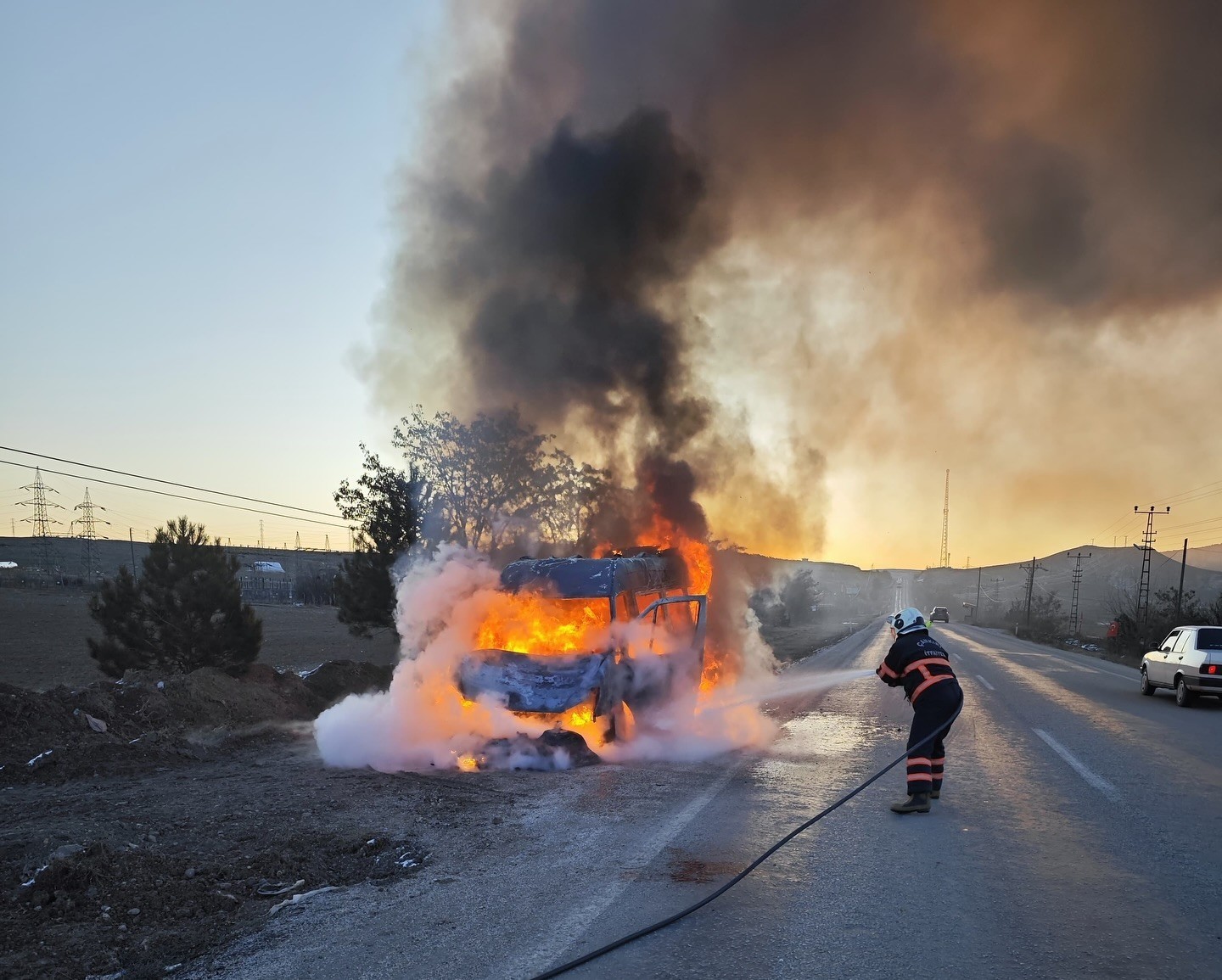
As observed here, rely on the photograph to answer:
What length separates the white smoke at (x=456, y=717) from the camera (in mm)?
8195

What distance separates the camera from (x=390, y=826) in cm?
588

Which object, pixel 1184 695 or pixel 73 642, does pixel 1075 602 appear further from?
pixel 73 642

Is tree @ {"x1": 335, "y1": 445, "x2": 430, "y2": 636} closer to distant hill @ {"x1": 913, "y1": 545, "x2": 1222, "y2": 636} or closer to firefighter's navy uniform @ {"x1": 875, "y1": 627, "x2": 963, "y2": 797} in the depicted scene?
firefighter's navy uniform @ {"x1": 875, "y1": 627, "x2": 963, "y2": 797}

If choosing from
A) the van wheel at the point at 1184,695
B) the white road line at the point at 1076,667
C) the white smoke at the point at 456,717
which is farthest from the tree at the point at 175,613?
the white road line at the point at 1076,667

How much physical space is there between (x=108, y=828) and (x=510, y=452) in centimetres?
1282

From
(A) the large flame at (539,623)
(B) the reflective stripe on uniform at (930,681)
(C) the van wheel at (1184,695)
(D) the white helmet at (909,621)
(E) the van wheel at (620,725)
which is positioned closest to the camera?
(B) the reflective stripe on uniform at (930,681)

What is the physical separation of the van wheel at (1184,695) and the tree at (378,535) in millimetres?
15786

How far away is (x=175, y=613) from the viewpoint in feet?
51.2

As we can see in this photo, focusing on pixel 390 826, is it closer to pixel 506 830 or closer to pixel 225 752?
pixel 506 830

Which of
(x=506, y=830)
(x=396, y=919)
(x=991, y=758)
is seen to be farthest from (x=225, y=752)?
(x=991, y=758)

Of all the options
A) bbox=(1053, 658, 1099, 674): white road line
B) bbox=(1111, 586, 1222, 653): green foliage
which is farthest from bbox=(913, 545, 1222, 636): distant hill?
bbox=(1053, 658, 1099, 674): white road line

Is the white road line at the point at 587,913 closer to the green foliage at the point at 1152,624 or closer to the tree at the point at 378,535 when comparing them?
the tree at the point at 378,535

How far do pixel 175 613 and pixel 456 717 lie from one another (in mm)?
9774

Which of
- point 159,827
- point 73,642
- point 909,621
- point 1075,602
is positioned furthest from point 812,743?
point 1075,602
